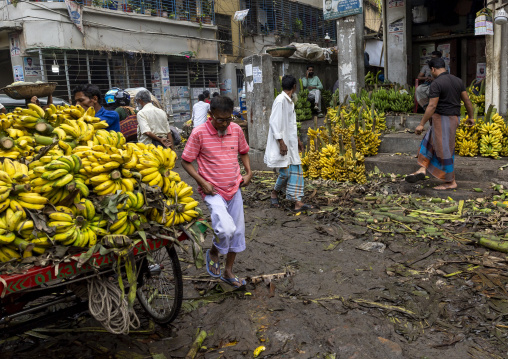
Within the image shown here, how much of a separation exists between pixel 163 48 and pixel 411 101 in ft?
42.3

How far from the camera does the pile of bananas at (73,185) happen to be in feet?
8.63

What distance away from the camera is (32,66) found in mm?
15531

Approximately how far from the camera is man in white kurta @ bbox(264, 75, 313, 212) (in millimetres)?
6426

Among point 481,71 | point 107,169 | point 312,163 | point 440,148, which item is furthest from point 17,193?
point 481,71

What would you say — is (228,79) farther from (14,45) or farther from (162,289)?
(162,289)

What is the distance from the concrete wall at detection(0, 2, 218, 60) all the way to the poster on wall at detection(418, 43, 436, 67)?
11.2m

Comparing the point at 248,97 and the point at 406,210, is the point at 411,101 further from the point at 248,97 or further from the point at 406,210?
the point at 406,210

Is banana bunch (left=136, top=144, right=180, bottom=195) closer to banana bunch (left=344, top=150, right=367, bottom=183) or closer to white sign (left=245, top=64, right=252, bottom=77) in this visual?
banana bunch (left=344, top=150, right=367, bottom=183)

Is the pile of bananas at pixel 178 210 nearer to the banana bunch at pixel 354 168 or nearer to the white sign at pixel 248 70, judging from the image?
the banana bunch at pixel 354 168

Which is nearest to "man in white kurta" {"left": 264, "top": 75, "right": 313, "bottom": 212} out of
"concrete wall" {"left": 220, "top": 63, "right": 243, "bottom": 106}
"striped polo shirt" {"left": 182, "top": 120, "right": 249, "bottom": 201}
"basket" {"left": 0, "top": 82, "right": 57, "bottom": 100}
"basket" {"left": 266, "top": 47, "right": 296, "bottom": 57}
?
"striped polo shirt" {"left": 182, "top": 120, "right": 249, "bottom": 201}

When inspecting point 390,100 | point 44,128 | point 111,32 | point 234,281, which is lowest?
point 234,281

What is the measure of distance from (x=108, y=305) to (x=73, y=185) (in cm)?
83

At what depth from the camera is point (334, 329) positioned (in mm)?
3424

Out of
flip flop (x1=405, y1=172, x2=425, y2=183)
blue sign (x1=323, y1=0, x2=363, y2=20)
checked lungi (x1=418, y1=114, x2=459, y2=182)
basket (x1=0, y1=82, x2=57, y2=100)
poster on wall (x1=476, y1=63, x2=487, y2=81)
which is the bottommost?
flip flop (x1=405, y1=172, x2=425, y2=183)
